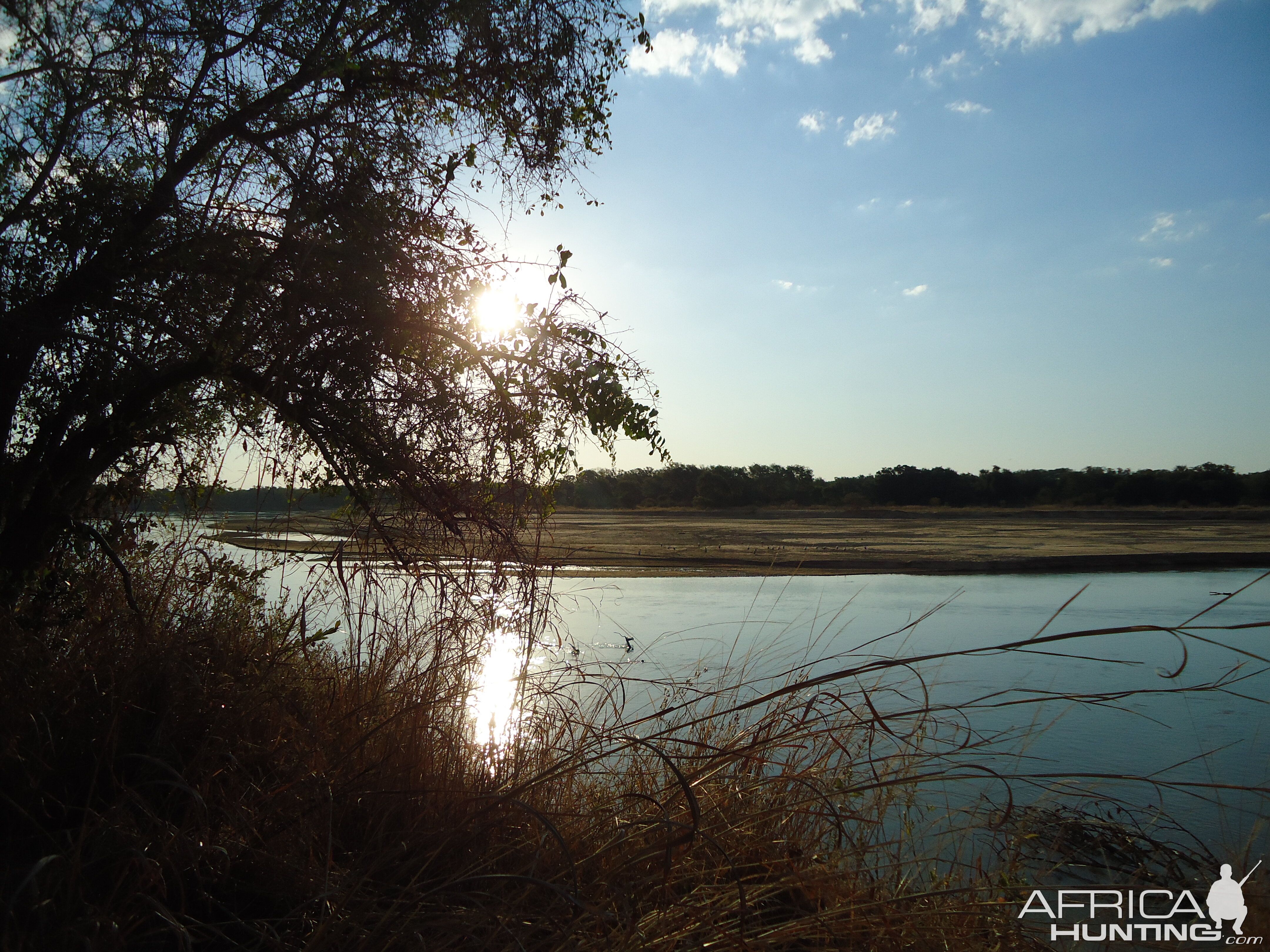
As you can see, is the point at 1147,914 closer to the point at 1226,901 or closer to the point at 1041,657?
the point at 1226,901

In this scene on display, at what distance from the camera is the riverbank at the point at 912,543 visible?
19.1 meters

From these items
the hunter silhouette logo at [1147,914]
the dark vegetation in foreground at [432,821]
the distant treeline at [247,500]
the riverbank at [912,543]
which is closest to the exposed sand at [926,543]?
the riverbank at [912,543]

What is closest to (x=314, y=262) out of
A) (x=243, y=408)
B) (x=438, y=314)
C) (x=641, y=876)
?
(x=438, y=314)

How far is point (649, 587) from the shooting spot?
16312 mm

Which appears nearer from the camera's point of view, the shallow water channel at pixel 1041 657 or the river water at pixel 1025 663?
the river water at pixel 1025 663

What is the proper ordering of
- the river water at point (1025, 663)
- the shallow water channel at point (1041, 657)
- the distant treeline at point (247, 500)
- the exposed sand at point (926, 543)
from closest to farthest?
the river water at point (1025, 663) → the shallow water channel at point (1041, 657) → the distant treeline at point (247, 500) → the exposed sand at point (926, 543)

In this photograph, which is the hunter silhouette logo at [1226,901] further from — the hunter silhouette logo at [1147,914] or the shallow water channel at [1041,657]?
the shallow water channel at [1041,657]

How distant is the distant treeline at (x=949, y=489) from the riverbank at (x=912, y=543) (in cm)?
395

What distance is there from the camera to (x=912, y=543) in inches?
1009

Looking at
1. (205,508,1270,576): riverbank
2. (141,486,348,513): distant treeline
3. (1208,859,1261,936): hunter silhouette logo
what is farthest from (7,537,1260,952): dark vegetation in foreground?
(205,508,1270,576): riverbank

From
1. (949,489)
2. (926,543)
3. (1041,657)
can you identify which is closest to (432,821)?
(1041,657)

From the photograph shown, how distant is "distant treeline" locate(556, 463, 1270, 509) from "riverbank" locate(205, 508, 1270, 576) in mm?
3953

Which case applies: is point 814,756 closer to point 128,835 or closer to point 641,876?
point 641,876

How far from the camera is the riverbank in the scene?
1912 cm
